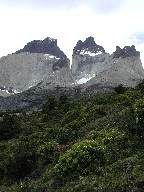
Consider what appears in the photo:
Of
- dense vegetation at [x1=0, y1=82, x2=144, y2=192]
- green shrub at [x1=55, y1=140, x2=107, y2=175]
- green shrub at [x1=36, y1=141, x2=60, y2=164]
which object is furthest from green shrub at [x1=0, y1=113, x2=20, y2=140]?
green shrub at [x1=55, y1=140, x2=107, y2=175]

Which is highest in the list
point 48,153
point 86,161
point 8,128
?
point 8,128

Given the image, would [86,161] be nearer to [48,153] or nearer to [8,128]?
[48,153]

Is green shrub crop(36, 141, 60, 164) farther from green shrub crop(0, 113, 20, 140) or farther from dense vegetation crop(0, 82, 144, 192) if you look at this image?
green shrub crop(0, 113, 20, 140)

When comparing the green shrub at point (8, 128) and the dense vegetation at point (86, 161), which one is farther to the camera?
the green shrub at point (8, 128)

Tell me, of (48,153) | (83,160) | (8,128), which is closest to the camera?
(83,160)

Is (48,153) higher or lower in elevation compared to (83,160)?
higher

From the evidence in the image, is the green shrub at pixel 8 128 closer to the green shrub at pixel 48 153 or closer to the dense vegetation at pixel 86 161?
the dense vegetation at pixel 86 161

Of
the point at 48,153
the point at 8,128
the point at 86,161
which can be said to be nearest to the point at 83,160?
the point at 86,161

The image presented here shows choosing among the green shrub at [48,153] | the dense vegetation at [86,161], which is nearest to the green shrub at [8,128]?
the dense vegetation at [86,161]

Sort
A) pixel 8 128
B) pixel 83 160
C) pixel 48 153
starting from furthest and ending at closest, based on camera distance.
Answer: pixel 8 128
pixel 48 153
pixel 83 160

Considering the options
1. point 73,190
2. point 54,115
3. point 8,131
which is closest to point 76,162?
point 73,190

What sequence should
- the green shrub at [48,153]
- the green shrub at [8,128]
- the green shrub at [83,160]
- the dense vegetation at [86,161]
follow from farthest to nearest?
1. the green shrub at [8,128]
2. the green shrub at [48,153]
3. the green shrub at [83,160]
4. the dense vegetation at [86,161]

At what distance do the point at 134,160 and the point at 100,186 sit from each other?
2.67 m

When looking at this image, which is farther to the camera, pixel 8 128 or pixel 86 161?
pixel 8 128
